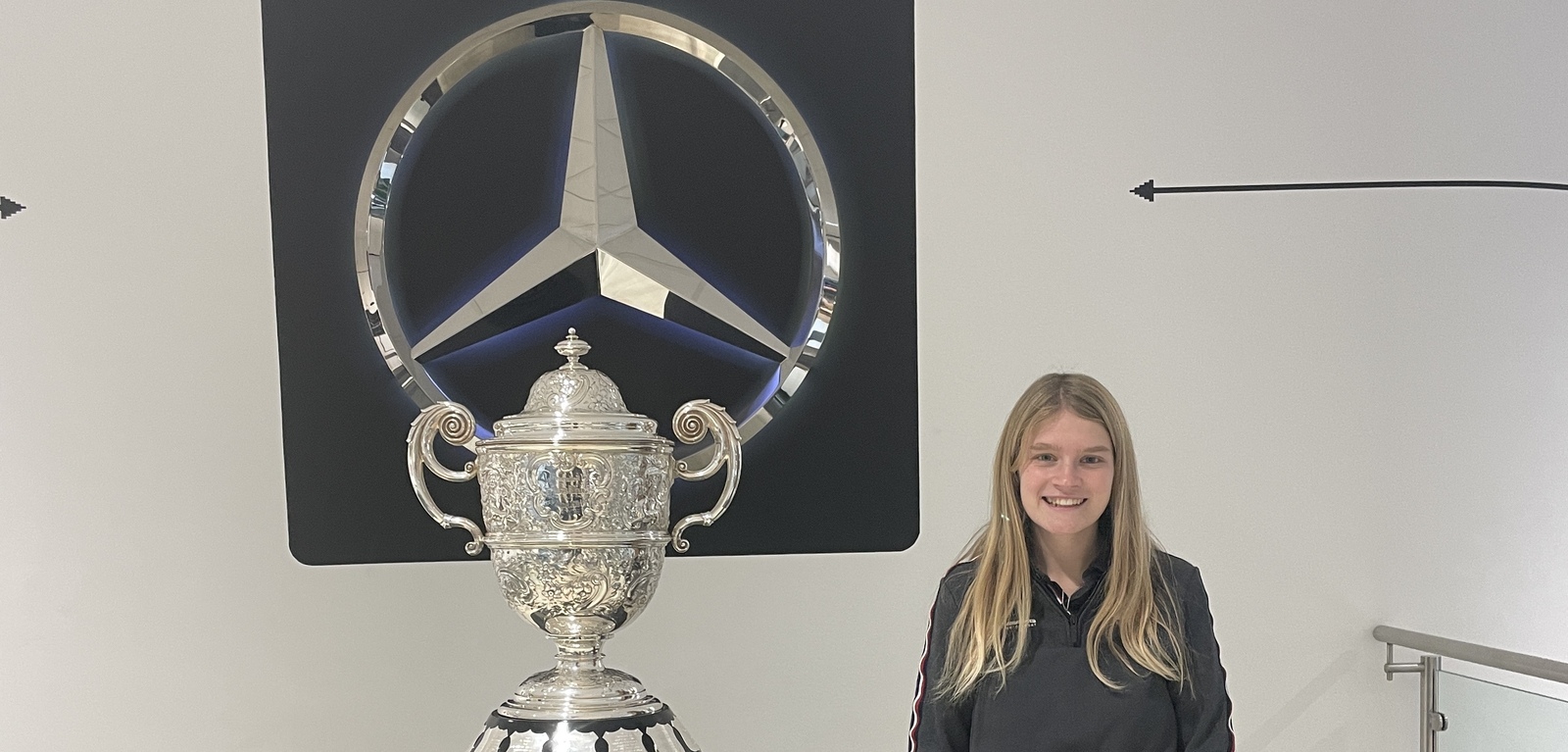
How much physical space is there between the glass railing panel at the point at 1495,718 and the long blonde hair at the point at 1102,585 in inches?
40.2

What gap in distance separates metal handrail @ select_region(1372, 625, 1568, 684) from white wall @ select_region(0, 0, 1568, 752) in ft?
0.21

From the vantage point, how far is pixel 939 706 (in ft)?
5.67

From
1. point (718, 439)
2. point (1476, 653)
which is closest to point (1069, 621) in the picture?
point (718, 439)

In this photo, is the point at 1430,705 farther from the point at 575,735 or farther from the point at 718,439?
the point at 575,735

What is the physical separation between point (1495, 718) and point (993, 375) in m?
1.06

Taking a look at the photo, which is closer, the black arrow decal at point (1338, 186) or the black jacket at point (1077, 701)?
the black jacket at point (1077, 701)

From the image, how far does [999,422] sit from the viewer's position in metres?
2.69

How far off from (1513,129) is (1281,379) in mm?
723

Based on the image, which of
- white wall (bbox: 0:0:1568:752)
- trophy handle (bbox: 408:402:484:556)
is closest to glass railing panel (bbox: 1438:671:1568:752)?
white wall (bbox: 0:0:1568:752)

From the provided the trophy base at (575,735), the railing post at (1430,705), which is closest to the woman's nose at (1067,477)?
the trophy base at (575,735)

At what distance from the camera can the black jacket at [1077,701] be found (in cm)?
166

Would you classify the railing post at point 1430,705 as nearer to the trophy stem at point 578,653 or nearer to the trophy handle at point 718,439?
the trophy handle at point 718,439

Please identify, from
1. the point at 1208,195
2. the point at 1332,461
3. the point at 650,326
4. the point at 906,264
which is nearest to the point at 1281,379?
the point at 1332,461

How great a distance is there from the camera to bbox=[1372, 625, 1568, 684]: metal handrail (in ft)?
7.56
